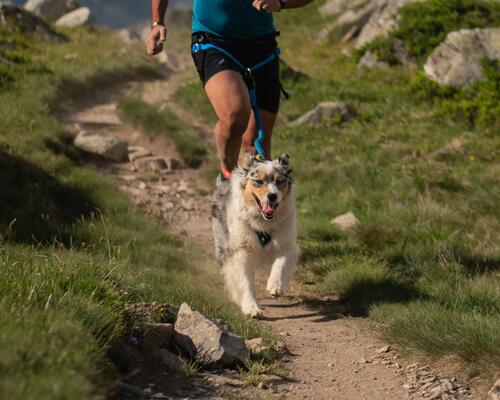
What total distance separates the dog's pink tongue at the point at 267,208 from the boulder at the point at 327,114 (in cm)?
697

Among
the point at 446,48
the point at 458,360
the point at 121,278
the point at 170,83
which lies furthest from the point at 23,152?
the point at 170,83

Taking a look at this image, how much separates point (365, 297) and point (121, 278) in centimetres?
242

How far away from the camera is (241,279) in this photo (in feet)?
19.0

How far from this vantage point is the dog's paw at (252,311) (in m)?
5.59

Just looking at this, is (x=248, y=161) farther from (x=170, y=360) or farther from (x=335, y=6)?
(x=335, y=6)

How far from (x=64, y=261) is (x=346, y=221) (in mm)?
4382

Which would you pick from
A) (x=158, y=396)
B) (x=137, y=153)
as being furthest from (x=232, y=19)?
(x=137, y=153)

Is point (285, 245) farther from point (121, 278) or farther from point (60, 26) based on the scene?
point (60, 26)

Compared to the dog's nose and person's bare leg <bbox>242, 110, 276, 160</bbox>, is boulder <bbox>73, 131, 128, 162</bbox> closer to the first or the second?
person's bare leg <bbox>242, 110, 276, 160</bbox>

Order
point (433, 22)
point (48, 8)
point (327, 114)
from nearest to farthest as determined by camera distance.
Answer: point (327, 114), point (433, 22), point (48, 8)

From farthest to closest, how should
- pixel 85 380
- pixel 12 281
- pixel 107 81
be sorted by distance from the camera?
pixel 107 81 < pixel 12 281 < pixel 85 380

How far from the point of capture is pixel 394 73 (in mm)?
14492

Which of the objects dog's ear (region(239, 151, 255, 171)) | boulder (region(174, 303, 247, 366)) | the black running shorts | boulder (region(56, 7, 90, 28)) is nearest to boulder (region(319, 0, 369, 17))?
boulder (region(56, 7, 90, 28))

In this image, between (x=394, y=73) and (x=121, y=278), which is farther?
(x=394, y=73)
